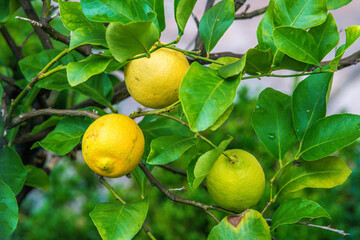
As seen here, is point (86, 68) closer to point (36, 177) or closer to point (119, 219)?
point (119, 219)

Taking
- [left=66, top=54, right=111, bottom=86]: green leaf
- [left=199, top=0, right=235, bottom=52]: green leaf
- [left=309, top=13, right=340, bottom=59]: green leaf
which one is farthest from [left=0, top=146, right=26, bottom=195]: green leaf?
[left=309, top=13, right=340, bottom=59]: green leaf

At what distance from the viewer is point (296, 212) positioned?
0.52 m

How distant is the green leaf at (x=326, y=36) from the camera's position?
1.59 ft

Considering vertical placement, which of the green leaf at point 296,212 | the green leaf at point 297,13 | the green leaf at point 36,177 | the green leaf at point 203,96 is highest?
the green leaf at point 297,13

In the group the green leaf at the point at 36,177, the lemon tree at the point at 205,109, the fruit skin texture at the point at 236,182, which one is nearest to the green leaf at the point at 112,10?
the lemon tree at the point at 205,109

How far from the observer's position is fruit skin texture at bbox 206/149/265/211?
1.76 ft

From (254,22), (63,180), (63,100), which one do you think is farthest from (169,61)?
(254,22)

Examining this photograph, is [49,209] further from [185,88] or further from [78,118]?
[185,88]

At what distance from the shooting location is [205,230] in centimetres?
157

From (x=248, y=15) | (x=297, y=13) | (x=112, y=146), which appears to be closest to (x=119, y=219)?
(x=112, y=146)

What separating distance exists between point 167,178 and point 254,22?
63.2 inches

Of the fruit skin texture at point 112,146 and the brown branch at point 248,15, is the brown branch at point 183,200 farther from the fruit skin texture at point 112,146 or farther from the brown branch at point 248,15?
the brown branch at point 248,15

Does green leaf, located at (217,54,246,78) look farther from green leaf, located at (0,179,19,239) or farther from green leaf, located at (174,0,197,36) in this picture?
green leaf, located at (0,179,19,239)

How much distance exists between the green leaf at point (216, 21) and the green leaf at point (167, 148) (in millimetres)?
120
